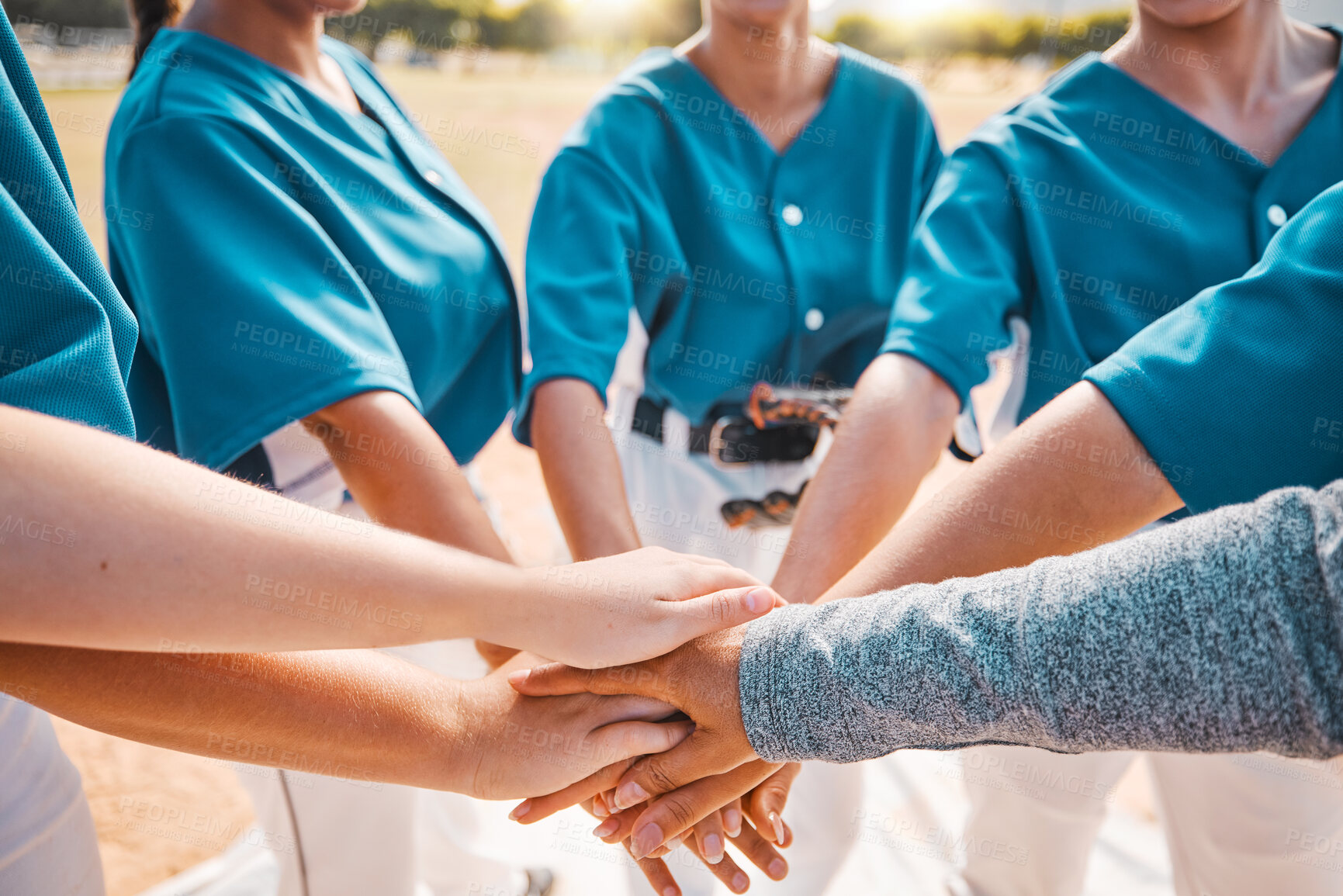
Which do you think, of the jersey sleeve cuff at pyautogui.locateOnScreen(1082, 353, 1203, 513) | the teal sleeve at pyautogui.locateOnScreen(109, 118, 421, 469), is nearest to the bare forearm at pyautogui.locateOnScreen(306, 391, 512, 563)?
the teal sleeve at pyautogui.locateOnScreen(109, 118, 421, 469)

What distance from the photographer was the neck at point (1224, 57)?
87 cm

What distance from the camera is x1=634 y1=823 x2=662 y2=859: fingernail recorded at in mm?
850

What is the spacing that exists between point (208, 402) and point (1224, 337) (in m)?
0.89

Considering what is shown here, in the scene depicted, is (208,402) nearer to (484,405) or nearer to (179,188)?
(179,188)

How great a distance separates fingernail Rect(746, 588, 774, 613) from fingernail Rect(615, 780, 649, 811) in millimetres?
233

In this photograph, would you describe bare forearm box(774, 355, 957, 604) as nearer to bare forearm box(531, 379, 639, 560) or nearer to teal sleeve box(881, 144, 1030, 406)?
teal sleeve box(881, 144, 1030, 406)

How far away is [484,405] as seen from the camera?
41.9 inches

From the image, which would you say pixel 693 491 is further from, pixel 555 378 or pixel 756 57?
pixel 756 57

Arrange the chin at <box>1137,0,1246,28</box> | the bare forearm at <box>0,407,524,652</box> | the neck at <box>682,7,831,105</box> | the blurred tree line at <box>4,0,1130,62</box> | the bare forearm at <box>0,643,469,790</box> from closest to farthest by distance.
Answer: the bare forearm at <box>0,407,524,652</box> → the bare forearm at <box>0,643,469,790</box> → the chin at <box>1137,0,1246,28</box> → the neck at <box>682,7,831,105</box> → the blurred tree line at <box>4,0,1130,62</box>

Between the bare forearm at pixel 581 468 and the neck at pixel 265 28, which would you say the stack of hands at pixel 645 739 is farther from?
the neck at pixel 265 28

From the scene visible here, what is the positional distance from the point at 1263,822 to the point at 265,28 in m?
1.38

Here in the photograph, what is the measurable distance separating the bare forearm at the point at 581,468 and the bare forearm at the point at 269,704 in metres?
0.22

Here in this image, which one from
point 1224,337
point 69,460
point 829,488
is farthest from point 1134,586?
point 69,460

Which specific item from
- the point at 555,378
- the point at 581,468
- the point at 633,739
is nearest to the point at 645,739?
the point at 633,739
